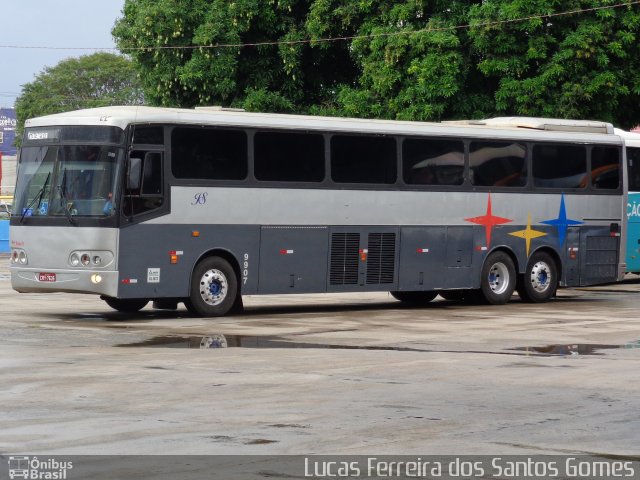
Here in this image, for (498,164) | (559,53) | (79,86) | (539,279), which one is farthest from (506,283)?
(79,86)

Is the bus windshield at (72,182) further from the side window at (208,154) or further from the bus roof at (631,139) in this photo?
the bus roof at (631,139)

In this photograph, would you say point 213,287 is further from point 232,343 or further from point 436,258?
point 436,258

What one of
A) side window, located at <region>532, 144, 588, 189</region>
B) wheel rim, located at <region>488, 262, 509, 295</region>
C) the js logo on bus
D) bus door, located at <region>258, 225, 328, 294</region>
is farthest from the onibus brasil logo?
side window, located at <region>532, 144, 588, 189</region>

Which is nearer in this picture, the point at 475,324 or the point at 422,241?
the point at 475,324

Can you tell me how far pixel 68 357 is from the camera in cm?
1567

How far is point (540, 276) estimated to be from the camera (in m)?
27.4

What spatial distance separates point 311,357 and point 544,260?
12414 mm

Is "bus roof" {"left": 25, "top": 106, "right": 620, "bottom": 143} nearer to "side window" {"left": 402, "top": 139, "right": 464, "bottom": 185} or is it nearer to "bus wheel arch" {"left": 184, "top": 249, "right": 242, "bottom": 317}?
"side window" {"left": 402, "top": 139, "right": 464, "bottom": 185}

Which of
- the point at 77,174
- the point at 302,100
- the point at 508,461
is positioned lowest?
the point at 508,461

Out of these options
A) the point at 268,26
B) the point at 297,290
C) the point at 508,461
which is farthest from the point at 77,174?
the point at 268,26

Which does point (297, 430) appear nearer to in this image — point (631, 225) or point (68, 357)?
point (68, 357)

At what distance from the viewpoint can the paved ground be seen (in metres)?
9.98

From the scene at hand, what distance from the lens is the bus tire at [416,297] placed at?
27422mm

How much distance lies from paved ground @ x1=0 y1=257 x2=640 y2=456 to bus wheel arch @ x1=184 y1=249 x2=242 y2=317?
339mm
